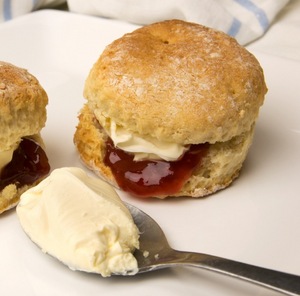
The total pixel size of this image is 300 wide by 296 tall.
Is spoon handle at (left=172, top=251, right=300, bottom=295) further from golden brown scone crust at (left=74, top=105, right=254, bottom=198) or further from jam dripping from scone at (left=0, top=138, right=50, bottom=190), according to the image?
jam dripping from scone at (left=0, top=138, right=50, bottom=190)

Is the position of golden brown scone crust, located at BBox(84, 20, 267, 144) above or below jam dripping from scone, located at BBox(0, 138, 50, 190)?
above

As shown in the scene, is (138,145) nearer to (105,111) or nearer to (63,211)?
(105,111)

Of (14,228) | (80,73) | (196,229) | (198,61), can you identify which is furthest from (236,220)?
(80,73)

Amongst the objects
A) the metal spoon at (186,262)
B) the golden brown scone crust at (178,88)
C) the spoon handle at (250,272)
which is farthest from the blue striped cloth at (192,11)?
the spoon handle at (250,272)

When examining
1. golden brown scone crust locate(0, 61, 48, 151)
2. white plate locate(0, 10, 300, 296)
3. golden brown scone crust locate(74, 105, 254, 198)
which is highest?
golden brown scone crust locate(0, 61, 48, 151)

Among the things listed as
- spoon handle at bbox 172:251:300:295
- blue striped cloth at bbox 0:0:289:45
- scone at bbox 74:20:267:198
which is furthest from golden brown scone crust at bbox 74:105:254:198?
blue striped cloth at bbox 0:0:289:45
